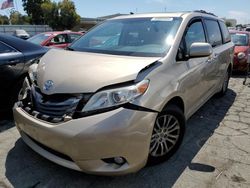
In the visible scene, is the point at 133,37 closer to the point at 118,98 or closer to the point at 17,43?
the point at 118,98

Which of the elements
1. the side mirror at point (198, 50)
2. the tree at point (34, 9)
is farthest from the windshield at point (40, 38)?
the tree at point (34, 9)

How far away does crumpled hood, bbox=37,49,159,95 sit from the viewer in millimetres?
2469

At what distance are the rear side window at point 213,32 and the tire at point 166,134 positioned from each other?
188 centimetres

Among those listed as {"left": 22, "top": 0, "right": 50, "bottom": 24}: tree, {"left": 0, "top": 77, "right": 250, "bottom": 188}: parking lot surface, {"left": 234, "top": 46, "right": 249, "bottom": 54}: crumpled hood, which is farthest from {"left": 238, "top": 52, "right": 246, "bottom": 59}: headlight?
{"left": 22, "top": 0, "right": 50, "bottom": 24}: tree

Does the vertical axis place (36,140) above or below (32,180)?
above

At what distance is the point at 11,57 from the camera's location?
414cm

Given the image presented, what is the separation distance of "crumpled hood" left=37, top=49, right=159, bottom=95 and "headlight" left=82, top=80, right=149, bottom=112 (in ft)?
0.26

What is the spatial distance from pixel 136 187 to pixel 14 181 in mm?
1208

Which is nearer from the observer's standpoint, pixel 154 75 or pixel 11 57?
pixel 154 75

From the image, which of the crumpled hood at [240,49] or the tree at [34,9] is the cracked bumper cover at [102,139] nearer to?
the crumpled hood at [240,49]

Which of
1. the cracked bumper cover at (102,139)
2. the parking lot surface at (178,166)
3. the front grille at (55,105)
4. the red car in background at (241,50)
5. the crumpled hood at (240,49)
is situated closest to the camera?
the cracked bumper cover at (102,139)

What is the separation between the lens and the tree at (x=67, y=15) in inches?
1371

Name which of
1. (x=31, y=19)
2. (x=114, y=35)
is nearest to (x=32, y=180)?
(x=114, y=35)

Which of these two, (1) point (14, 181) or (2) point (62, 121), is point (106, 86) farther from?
(1) point (14, 181)
